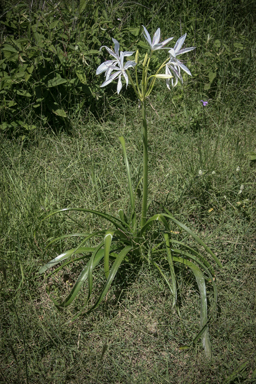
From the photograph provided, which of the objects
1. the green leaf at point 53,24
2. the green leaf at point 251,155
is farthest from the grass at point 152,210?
the green leaf at point 53,24

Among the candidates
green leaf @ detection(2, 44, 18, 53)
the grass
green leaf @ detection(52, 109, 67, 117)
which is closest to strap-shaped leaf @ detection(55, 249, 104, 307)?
the grass

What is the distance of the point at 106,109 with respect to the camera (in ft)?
10.0

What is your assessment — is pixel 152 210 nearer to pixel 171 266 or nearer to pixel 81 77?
pixel 171 266

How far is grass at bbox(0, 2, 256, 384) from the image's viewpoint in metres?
1.65

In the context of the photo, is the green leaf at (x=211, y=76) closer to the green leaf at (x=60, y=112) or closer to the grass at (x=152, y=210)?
the grass at (x=152, y=210)

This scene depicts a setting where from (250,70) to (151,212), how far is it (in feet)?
6.41

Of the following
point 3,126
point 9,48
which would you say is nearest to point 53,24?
point 9,48

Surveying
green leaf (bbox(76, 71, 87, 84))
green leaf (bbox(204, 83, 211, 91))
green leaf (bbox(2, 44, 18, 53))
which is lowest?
green leaf (bbox(204, 83, 211, 91))

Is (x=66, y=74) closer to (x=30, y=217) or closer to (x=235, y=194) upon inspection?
(x=30, y=217)

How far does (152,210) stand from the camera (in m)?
2.24

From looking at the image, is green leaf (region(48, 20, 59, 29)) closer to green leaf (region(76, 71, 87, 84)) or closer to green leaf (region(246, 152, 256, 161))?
green leaf (region(76, 71, 87, 84))

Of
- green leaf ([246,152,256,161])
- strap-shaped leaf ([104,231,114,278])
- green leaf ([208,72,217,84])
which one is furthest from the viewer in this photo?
green leaf ([208,72,217,84])

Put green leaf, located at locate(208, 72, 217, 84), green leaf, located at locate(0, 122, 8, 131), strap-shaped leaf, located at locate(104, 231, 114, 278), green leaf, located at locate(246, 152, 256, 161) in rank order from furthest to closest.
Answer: green leaf, located at locate(208, 72, 217, 84)
green leaf, located at locate(0, 122, 8, 131)
green leaf, located at locate(246, 152, 256, 161)
strap-shaped leaf, located at locate(104, 231, 114, 278)

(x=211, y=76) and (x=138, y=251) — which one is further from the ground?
(x=211, y=76)
